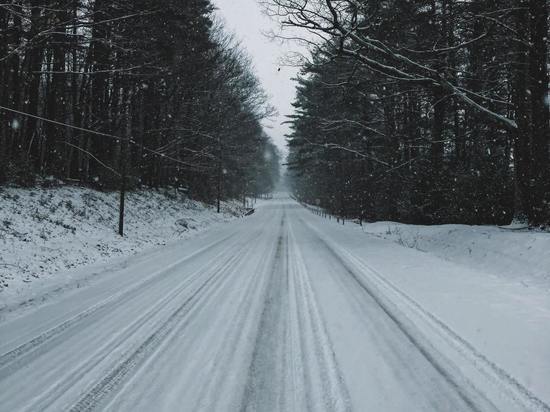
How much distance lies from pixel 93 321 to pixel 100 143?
16916mm

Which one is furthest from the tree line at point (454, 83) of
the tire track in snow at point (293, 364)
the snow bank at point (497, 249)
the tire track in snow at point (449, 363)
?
the tire track in snow at point (293, 364)

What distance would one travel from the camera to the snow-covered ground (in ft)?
25.8

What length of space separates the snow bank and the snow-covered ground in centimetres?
952

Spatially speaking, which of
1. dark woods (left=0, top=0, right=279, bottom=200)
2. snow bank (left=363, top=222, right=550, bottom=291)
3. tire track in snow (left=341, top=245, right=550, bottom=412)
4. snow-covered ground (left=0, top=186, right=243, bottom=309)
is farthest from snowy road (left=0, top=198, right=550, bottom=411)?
dark woods (left=0, top=0, right=279, bottom=200)

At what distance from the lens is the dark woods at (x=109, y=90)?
12.6m

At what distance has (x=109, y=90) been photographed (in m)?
23.6

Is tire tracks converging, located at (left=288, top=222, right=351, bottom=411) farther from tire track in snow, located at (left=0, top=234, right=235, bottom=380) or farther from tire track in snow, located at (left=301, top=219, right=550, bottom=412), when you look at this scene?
tire track in snow, located at (left=0, top=234, right=235, bottom=380)

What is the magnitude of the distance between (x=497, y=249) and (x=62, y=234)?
39.9ft

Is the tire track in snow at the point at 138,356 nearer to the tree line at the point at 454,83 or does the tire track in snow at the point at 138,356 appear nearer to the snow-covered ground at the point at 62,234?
the snow-covered ground at the point at 62,234

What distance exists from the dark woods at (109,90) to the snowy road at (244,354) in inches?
267

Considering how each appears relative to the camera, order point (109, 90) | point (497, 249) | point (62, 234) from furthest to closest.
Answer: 1. point (109, 90)
2. point (62, 234)
3. point (497, 249)

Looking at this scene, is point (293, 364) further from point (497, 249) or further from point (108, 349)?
point (497, 249)

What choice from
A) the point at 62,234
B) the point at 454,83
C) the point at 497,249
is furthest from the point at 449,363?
the point at 454,83

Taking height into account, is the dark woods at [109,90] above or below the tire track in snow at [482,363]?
above
